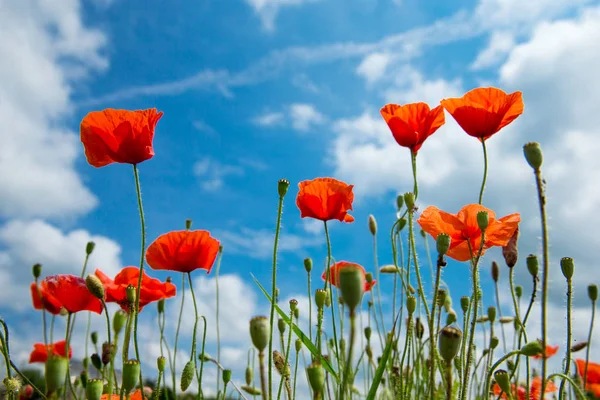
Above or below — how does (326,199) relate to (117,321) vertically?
above

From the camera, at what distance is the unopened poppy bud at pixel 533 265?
233 cm

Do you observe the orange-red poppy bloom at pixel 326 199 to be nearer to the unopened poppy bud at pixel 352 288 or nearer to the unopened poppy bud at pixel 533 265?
the unopened poppy bud at pixel 533 265

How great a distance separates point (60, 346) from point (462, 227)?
8.76 feet

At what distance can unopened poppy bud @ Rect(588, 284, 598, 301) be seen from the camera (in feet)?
9.56

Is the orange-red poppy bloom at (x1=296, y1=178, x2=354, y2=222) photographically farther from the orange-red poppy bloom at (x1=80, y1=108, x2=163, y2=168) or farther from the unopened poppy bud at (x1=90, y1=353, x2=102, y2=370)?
the unopened poppy bud at (x1=90, y1=353, x2=102, y2=370)

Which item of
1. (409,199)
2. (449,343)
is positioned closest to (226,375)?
(409,199)

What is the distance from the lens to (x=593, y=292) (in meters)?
2.94

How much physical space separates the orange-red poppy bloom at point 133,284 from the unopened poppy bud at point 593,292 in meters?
2.15

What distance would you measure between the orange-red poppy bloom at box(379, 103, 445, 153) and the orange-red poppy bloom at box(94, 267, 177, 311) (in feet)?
4.41

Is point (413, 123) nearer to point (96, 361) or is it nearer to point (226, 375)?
point (226, 375)

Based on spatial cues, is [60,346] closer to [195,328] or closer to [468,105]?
[195,328]

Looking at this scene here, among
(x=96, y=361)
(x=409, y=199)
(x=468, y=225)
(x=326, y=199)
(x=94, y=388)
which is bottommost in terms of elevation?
Result: (x=94, y=388)

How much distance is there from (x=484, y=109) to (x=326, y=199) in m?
0.86

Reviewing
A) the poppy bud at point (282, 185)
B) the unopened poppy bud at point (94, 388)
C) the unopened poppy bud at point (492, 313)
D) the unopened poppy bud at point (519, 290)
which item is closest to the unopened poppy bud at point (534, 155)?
the poppy bud at point (282, 185)
